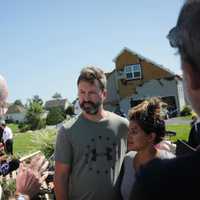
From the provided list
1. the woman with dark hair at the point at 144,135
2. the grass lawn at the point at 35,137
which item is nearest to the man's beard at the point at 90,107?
the woman with dark hair at the point at 144,135

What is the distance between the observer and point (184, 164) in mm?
1224

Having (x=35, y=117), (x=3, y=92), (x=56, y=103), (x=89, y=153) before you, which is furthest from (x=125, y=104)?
(x=56, y=103)

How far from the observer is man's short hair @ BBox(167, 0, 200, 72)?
122 centimetres

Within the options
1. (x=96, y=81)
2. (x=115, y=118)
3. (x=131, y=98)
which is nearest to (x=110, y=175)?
(x=115, y=118)

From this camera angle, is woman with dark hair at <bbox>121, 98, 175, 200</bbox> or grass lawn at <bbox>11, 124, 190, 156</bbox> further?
grass lawn at <bbox>11, 124, 190, 156</bbox>

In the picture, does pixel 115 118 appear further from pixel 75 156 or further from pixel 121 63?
pixel 121 63

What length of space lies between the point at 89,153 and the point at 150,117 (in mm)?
630

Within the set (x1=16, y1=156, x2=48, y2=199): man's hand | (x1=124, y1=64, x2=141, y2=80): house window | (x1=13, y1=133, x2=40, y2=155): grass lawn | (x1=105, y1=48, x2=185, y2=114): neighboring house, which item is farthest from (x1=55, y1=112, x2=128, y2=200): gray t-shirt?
(x1=124, y1=64, x2=141, y2=80): house window

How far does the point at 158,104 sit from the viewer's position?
3711mm

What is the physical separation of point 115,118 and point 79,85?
468 mm

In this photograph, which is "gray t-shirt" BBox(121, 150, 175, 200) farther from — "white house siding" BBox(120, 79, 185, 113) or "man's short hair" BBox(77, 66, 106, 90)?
"white house siding" BBox(120, 79, 185, 113)

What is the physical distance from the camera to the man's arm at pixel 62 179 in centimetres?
376

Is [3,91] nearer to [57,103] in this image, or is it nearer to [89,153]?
[89,153]

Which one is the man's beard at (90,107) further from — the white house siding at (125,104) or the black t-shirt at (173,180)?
the white house siding at (125,104)
